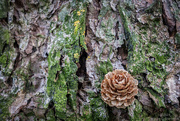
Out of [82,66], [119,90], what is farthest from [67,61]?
[119,90]

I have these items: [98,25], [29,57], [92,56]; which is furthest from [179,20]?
[29,57]

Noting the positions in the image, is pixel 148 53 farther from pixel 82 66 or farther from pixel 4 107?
pixel 4 107

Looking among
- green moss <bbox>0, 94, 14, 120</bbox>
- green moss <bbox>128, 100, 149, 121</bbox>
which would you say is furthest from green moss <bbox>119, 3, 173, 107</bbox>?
green moss <bbox>0, 94, 14, 120</bbox>

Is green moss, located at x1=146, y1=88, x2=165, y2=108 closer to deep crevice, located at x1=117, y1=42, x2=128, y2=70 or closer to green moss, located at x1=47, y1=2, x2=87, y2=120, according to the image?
deep crevice, located at x1=117, y1=42, x2=128, y2=70

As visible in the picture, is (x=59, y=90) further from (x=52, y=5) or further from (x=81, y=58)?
(x=52, y=5)

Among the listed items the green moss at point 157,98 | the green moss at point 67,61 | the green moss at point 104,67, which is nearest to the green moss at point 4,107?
the green moss at point 67,61

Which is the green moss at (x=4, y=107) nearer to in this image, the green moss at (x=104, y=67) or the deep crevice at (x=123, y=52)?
the green moss at (x=104, y=67)
